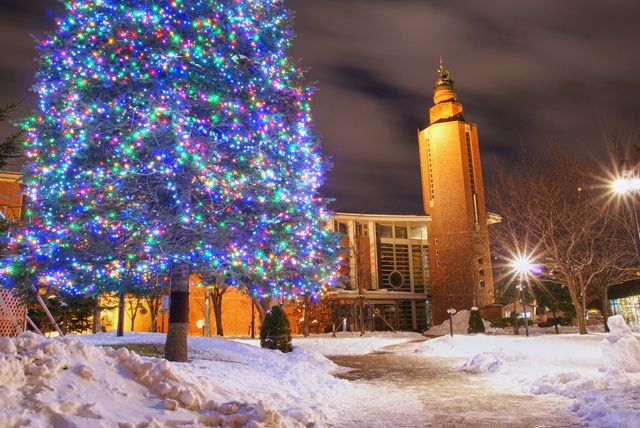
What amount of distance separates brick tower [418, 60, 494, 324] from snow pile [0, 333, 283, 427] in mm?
44053

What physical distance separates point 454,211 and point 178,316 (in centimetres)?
4352

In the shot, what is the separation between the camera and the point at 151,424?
5.26 meters

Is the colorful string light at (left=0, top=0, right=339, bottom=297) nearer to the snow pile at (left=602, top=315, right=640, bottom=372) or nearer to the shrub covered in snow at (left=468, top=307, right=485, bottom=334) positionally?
the snow pile at (left=602, top=315, right=640, bottom=372)

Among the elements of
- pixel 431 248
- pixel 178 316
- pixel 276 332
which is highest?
pixel 431 248

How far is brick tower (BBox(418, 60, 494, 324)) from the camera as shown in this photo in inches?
1955

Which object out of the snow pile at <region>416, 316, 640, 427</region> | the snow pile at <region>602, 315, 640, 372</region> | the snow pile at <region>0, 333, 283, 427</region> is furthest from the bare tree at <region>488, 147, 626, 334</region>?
the snow pile at <region>0, 333, 283, 427</region>

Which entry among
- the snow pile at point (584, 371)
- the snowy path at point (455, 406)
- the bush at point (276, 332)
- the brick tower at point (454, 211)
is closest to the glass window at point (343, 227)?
the brick tower at point (454, 211)

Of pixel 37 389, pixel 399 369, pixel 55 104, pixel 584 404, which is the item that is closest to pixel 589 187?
pixel 399 369

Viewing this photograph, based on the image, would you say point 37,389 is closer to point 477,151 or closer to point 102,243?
point 102,243

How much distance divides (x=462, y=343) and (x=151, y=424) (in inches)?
784

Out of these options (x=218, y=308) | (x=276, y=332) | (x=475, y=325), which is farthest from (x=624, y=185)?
(x=218, y=308)

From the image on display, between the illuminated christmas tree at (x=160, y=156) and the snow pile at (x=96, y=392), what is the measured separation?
3.80 metres

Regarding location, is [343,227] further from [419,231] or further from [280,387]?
[280,387]

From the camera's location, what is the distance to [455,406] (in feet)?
27.0
